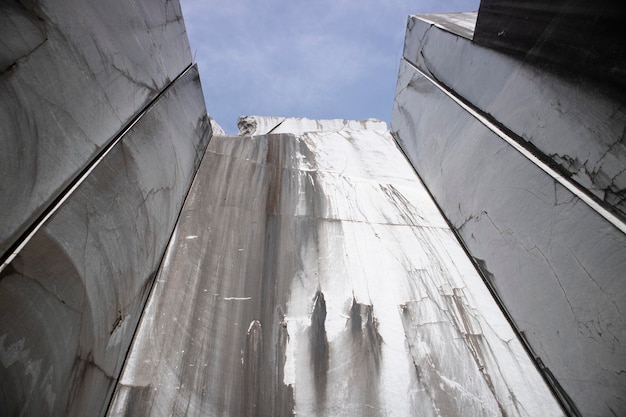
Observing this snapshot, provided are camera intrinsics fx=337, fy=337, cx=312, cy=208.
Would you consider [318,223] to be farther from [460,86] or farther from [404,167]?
[460,86]

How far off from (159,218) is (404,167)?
5.61 feet


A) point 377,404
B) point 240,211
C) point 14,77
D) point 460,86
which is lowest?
point 377,404

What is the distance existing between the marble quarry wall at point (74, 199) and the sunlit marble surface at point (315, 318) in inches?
6.2

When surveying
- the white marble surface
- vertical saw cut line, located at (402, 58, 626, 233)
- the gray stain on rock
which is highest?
the white marble surface

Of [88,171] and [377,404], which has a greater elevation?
[88,171]

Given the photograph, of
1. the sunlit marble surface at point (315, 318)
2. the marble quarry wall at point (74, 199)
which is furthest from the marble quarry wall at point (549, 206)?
the marble quarry wall at point (74, 199)

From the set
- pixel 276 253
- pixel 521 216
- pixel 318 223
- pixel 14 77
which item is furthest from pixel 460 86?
pixel 14 77

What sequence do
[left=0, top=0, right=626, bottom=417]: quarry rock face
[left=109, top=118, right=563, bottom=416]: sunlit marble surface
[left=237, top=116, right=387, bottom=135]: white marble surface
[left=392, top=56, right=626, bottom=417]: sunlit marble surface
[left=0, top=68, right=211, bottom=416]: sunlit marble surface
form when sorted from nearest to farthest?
[left=0, top=68, right=211, bottom=416]: sunlit marble surface, [left=0, top=0, right=626, bottom=417]: quarry rock face, [left=392, top=56, right=626, bottom=417]: sunlit marble surface, [left=109, top=118, right=563, bottom=416]: sunlit marble surface, [left=237, top=116, right=387, bottom=135]: white marble surface

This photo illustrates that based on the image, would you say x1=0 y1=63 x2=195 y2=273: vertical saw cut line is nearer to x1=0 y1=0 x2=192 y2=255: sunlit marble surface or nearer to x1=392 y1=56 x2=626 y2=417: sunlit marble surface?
x1=0 y1=0 x2=192 y2=255: sunlit marble surface

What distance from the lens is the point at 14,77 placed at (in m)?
0.76

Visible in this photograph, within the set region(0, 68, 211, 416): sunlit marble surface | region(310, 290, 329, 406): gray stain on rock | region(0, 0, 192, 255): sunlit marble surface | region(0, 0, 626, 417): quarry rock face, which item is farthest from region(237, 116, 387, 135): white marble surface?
region(310, 290, 329, 406): gray stain on rock

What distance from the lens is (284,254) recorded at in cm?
154

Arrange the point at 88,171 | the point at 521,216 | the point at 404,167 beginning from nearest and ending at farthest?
the point at 88,171 < the point at 521,216 < the point at 404,167

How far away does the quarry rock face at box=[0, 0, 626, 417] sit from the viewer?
0.82 m
